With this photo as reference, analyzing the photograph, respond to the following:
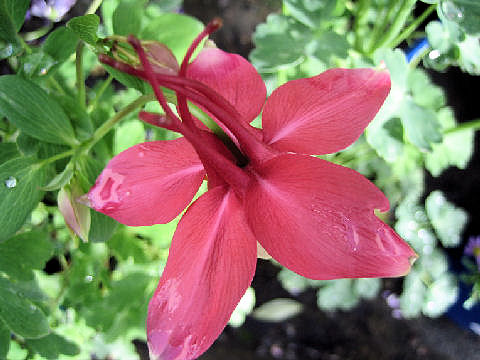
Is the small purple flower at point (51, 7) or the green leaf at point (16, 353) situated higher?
the small purple flower at point (51, 7)

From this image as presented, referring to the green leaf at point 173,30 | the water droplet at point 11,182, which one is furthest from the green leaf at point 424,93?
the water droplet at point 11,182

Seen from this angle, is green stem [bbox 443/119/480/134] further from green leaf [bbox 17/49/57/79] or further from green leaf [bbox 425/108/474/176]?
green leaf [bbox 17/49/57/79]

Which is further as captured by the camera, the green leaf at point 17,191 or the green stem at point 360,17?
the green stem at point 360,17

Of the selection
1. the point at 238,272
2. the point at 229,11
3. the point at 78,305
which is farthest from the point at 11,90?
the point at 229,11

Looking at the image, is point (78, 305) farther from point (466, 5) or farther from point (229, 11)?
→ point (229, 11)

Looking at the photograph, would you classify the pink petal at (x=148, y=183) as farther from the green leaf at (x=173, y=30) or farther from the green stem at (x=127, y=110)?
the green leaf at (x=173, y=30)

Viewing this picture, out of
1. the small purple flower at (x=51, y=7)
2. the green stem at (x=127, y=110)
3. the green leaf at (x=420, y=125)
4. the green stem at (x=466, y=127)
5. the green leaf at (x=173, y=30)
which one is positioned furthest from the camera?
the small purple flower at (x=51, y=7)

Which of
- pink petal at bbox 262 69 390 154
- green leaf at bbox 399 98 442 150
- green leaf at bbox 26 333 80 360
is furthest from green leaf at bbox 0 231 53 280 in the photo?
green leaf at bbox 399 98 442 150
